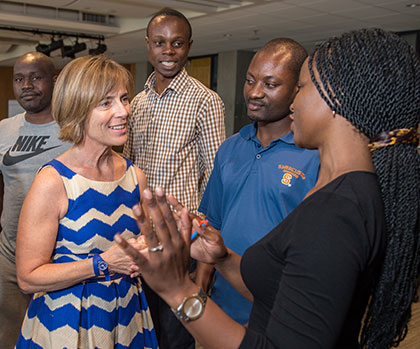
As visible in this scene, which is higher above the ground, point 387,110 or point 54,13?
point 54,13

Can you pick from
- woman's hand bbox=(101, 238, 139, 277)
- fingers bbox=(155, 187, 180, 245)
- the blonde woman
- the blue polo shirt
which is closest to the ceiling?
the blue polo shirt

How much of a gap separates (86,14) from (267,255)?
32.3 ft

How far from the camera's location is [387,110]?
879mm

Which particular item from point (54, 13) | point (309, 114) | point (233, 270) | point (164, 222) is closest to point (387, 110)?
point (309, 114)

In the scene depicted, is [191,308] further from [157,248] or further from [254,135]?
[254,135]

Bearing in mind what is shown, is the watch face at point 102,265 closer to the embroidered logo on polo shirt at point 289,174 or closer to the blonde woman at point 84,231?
the blonde woman at point 84,231

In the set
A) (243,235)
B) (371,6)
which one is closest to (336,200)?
(243,235)

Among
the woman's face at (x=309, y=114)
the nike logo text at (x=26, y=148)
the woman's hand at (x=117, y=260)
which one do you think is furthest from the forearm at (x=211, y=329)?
the nike logo text at (x=26, y=148)

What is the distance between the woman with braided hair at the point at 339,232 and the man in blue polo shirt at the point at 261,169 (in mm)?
506

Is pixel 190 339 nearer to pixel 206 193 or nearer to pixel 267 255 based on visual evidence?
pixel 206 193

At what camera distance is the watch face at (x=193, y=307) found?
2.75 feet

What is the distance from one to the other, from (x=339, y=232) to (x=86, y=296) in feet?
3.40

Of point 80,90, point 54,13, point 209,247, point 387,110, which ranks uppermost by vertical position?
point 54,13

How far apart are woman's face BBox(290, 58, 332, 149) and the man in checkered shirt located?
1228mm
